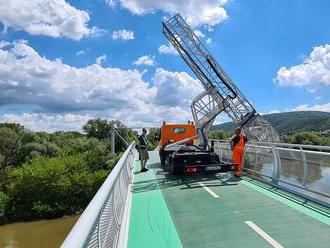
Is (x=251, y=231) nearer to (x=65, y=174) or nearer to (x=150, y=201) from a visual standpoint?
(x=150, y=201)

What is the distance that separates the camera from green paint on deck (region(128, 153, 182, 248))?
731cm

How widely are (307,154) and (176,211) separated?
4.13 metres

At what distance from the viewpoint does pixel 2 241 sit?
35219 millimetres

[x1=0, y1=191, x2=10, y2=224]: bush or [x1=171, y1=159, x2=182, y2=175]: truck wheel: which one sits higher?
[x1=171, y1=159, x2=182, y2=175]: truck wheel

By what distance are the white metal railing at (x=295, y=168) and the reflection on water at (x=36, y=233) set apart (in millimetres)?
22039

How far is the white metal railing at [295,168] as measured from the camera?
1059 centimetres

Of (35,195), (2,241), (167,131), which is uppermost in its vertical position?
(167,131)

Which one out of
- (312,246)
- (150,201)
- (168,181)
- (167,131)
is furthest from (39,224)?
(312,246)

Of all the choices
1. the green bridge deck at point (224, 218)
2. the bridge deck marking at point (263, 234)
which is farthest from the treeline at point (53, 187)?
the bridge deck marking at point (263, 234)

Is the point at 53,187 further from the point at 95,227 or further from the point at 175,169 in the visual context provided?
the point at 95,227

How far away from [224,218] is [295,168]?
13.8 ft

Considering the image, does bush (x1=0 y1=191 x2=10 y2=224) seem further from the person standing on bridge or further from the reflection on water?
the person standing on bridge

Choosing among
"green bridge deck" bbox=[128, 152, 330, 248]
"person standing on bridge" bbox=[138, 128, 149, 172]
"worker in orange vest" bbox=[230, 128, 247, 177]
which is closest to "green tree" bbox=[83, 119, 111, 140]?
"person standing on bridge" bbox=[138, 128, 149, 172]

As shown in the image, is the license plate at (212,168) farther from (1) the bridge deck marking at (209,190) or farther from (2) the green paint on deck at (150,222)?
(2) the green paint on deck at (150,222)
